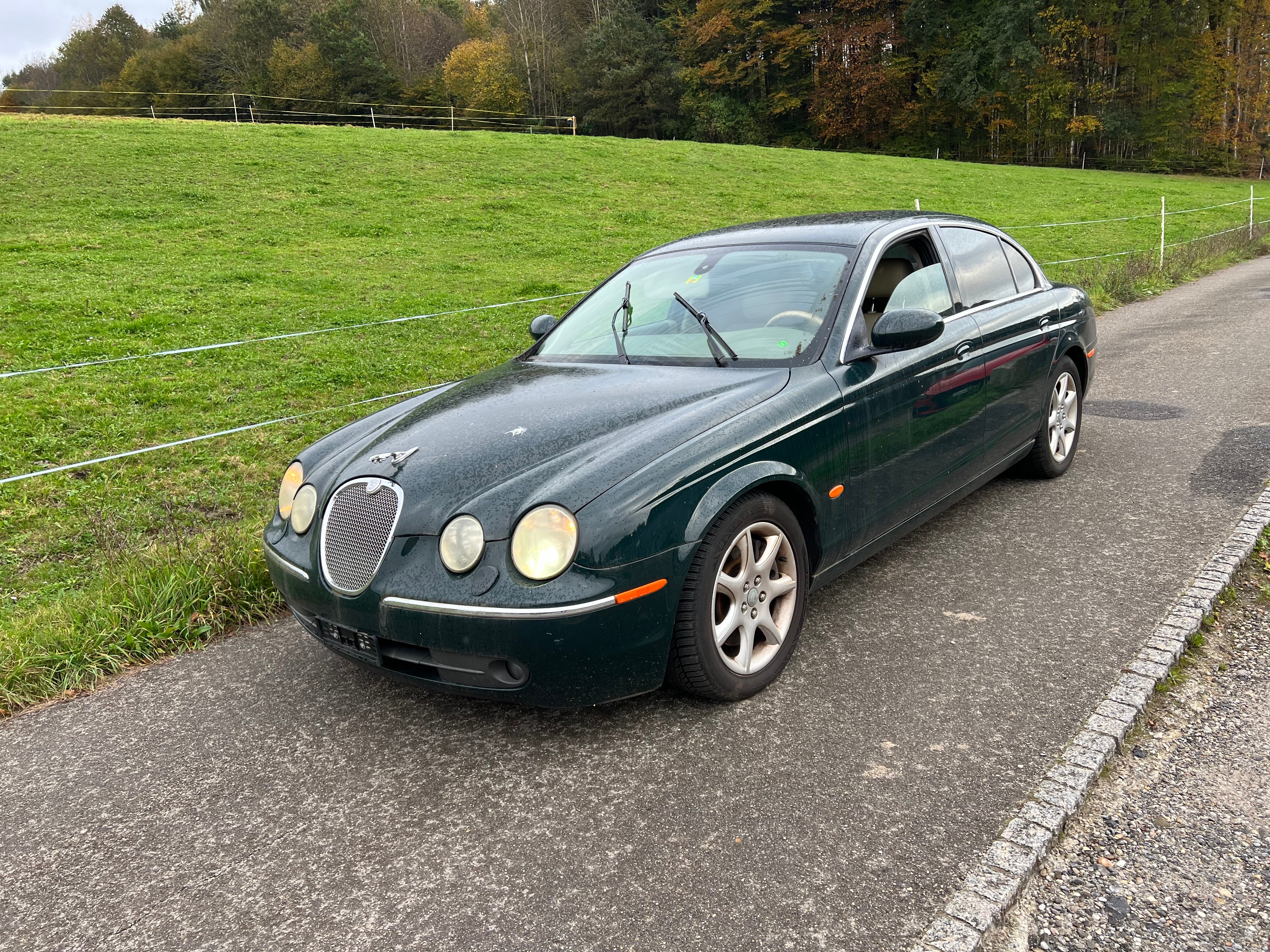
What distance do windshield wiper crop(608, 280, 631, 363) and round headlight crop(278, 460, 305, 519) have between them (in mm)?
1414

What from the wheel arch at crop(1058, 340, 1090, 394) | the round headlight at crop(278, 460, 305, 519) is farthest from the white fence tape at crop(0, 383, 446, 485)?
the wheel arch at crop(1058, 340, 1090, 394)

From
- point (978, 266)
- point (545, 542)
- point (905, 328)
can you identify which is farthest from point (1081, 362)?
point (545, 542)

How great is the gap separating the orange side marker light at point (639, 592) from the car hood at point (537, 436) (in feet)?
0.76

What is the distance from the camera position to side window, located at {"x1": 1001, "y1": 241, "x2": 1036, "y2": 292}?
16.7 feet

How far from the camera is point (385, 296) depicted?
1254 centimetres

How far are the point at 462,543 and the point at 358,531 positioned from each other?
49 centimetres

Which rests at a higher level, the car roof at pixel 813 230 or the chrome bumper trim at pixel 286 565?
the car roof at pixel 813 230

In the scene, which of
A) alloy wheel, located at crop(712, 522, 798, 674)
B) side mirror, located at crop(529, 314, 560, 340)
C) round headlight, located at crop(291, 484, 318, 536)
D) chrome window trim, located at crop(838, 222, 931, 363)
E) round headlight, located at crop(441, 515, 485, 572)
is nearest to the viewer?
round headlight, located at crop(441, 515, 485, 572)

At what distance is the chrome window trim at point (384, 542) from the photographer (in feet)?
9.69

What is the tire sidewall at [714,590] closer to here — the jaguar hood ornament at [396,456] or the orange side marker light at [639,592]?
the orange side marker light at [639,592]

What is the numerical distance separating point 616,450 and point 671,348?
1050mm

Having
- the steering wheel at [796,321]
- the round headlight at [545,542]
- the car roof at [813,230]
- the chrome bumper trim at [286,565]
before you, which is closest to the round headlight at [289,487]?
the chrome bumper trim at [286,565]

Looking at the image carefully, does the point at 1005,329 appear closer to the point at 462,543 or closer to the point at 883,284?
the point at 883,284

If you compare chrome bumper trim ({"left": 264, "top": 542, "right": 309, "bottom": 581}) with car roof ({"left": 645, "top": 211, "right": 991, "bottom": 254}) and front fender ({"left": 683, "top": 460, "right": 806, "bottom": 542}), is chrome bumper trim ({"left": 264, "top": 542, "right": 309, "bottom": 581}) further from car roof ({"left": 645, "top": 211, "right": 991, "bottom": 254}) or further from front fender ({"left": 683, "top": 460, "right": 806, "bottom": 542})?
car roof ({"left": 645, "top": 211, "right": 991, "bottom": 254})
